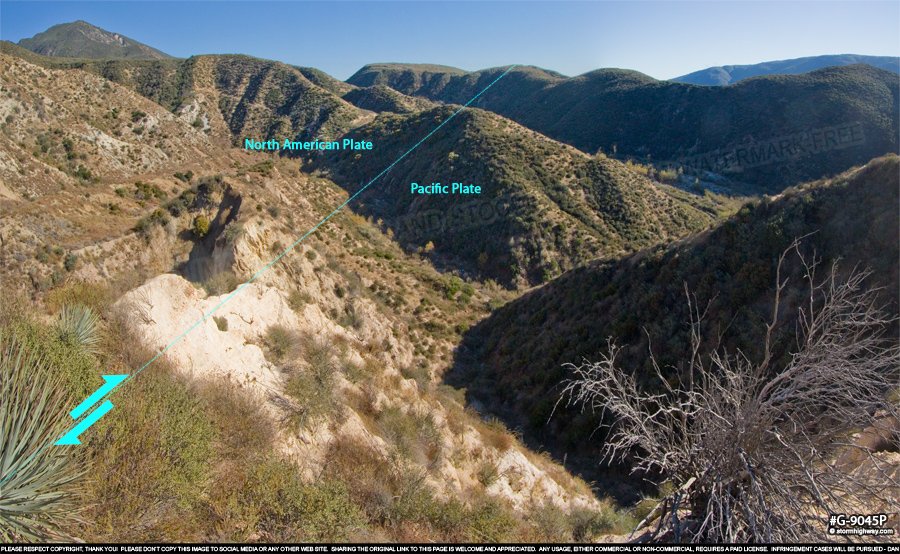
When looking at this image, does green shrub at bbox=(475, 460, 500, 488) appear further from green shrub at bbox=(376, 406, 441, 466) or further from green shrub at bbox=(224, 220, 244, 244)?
green shrub at bbox=(224, 220, 244, 244)

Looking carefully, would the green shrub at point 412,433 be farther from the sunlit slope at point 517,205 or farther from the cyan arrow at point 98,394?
the sunlit slope at point 517,205

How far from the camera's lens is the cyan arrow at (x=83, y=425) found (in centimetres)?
395

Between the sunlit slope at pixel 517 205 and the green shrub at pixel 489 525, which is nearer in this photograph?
the green shrub at pixel 489 525

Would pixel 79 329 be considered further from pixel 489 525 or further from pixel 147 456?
pixel 489 525

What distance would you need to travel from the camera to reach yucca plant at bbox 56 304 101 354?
18.5 feet

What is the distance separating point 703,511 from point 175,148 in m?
49.7

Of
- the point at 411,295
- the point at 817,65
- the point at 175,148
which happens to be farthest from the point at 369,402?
the point at 817,65

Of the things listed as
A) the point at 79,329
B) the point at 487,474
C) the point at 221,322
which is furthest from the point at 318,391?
the point at 487,474

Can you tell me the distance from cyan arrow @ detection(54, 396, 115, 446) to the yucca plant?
1.52 metres

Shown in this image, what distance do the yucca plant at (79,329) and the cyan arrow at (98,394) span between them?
1.95ft

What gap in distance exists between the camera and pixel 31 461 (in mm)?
3518

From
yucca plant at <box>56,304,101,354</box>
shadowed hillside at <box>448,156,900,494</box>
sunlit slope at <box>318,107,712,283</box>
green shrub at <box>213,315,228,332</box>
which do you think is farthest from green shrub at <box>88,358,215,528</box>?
sunlit slope at <box>318,107,712,283</box>

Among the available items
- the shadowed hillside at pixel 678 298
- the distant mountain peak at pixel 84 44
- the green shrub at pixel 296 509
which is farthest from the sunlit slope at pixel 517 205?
the distant mountain peak at pixel 84 44

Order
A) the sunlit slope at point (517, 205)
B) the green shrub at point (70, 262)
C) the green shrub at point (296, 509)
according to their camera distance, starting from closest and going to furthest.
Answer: the green shrub at point (296, 509)
the green shrub at point (70, 262)
the sunlit slope at point (517, 205)
